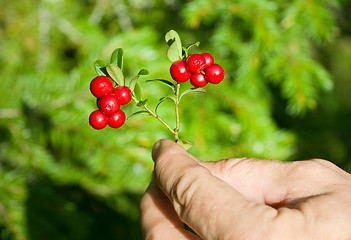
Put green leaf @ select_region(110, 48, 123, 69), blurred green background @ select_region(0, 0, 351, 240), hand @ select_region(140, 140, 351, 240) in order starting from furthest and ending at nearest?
blurred green background @ select_region(0, 0, 351, 240) < green leaf @ select_region(110, 48, 123, 69) < hand @ select_region(140, 140, 351, 240)

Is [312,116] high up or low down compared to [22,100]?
down

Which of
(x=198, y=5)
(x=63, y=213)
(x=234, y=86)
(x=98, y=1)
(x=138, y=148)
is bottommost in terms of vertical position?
(x=63, y=213)

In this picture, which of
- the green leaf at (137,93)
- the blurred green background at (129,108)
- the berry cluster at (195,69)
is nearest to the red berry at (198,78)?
the berry cluster at (195,69)

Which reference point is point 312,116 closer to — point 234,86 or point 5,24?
point 234,86

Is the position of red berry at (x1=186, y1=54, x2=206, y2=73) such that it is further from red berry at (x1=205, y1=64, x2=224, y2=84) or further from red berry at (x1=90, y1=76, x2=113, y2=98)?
red berry at (x1=90, y1=76, x2=113, y2=98)

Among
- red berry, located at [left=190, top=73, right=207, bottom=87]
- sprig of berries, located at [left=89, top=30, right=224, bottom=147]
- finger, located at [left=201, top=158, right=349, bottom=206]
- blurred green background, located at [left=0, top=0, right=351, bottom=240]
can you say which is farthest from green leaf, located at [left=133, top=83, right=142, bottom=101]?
blurred green background, located at [left=0, top=0, right=351, bottom=240]

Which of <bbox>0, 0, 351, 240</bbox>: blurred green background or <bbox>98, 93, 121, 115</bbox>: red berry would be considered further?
<bbox>0, 0, 351, 240</bbox>: blurred green background

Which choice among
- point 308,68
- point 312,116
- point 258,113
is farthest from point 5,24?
point 312,116

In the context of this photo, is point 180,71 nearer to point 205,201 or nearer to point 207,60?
point 207,60
